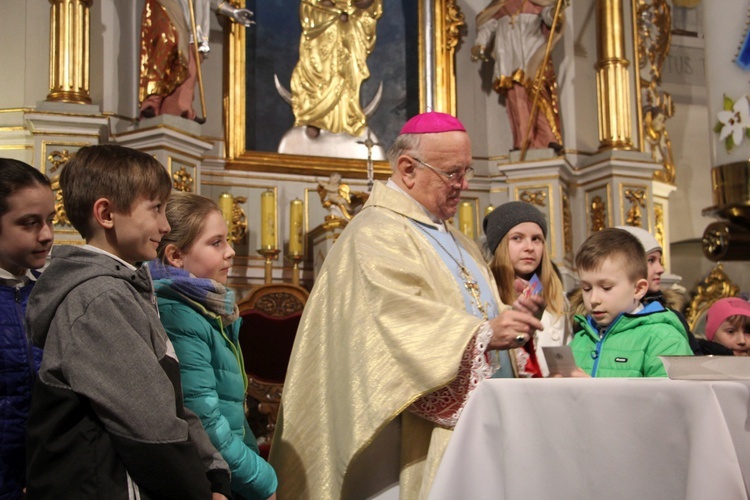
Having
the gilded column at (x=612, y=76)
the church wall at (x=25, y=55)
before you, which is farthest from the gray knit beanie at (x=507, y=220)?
the gilded column at (x=612, y=76)

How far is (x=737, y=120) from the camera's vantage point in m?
3.85

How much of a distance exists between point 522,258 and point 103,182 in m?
2.03

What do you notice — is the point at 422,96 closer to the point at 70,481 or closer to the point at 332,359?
the point at 332,359

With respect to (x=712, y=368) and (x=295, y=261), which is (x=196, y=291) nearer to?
(x=712, y=368)

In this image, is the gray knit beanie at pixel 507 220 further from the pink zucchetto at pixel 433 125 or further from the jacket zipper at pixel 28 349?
the jacket zipper at pixel 28 349

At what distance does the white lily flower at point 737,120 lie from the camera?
384 cm

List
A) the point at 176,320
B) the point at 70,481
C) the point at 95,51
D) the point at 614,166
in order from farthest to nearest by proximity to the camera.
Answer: the point at 614,166, the point at 95,51, the point at 176,320, the point at 70,481

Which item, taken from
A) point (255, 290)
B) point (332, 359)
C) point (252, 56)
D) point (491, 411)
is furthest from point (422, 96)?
point (491, 411)

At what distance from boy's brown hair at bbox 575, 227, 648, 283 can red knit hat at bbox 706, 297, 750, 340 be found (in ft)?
4.28

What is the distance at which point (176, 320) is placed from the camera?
8.65 feet

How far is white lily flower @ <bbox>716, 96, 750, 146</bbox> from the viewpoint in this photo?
3.84 meters

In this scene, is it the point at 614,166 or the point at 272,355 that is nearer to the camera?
the point at 272,355

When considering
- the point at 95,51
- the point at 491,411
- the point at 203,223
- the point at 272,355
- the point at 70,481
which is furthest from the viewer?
the point at 95,51

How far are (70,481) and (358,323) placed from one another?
3.66 ft
